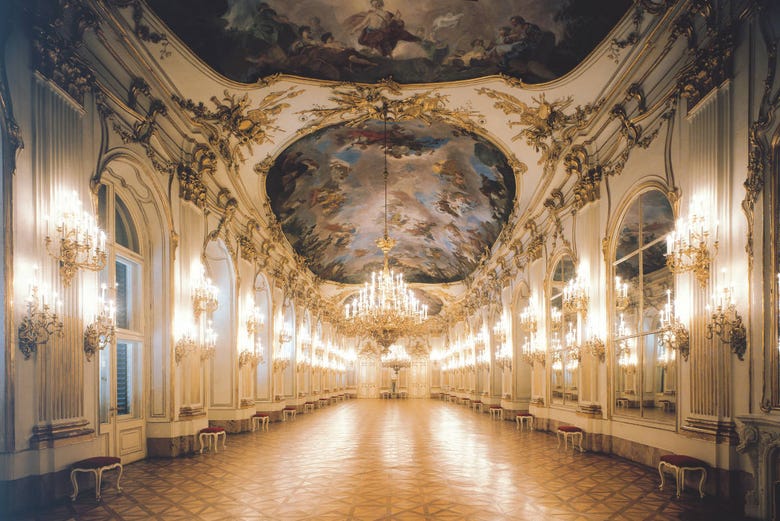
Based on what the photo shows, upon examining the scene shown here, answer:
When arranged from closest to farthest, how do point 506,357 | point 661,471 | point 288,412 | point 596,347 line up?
point 661,471, point 596,347, point 506,357, point 288,412

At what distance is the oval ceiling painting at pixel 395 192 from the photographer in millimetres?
15945

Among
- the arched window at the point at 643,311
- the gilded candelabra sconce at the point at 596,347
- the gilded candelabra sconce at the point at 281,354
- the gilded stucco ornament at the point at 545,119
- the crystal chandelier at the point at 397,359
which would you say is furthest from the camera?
the crystal chandelier at the point at 397,359

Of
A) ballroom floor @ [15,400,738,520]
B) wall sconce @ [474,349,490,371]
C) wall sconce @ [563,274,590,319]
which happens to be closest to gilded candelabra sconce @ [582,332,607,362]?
wall sconce @ [563,274,590,319]

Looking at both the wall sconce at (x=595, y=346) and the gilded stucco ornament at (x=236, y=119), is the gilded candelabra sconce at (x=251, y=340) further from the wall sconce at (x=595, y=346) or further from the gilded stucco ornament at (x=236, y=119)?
the wall sconce at (x=595, y=346)

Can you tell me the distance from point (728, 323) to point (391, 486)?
4.93m

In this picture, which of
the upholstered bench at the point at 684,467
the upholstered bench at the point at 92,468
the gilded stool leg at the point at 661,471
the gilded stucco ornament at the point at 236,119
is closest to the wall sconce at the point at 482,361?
the gilded stucco ornament at the point at 236,119

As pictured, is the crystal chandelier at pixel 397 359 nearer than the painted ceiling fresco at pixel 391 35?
No

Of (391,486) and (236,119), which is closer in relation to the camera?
(391,486)

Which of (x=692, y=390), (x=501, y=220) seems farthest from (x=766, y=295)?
(x=501, y=220)

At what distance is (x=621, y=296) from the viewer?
1105cm

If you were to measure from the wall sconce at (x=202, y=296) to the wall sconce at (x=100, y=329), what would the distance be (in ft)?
12.0

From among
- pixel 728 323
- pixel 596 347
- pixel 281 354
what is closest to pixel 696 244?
pixel 728 323

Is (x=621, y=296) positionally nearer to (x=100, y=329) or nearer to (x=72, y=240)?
(x=100, y=329)

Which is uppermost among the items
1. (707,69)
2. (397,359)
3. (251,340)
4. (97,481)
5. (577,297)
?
(707,69)
